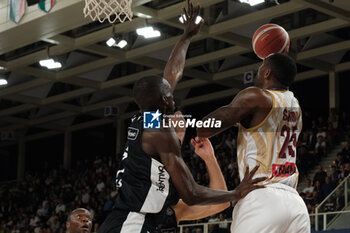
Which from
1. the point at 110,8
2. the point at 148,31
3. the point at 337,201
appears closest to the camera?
the point at 110,8

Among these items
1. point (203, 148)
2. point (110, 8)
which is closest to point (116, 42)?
point (110, 8)

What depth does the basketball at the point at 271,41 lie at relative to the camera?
5477 millimetres

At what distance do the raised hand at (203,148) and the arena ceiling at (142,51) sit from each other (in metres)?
9.67

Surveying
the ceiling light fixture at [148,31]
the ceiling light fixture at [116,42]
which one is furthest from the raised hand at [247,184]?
the ceiling light fixture at [148,31]

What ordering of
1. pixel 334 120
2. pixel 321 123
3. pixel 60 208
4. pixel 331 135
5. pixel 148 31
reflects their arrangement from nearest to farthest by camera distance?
1. pixel 148 31
2. pixel 331 135
3. pixel 321 123
4. pixel 334 120
5. pixel 60 208

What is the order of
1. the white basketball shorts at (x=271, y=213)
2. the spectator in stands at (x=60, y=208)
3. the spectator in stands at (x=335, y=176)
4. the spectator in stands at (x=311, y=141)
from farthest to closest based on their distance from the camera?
the spectator in stands at (x=60, y=208)
the spectator in stands at (x=311, y=141)
the spectator in stands at (x=335, y=176)
the white basketball shorts at (x=271, y=213)

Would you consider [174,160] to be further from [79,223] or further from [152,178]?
[79,223]

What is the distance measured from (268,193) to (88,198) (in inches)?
737

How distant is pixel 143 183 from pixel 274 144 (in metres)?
0.95

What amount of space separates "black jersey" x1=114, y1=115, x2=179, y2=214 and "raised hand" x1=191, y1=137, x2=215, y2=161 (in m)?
0.48

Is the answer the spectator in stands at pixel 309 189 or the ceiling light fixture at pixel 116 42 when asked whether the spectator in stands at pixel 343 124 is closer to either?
the spectator in stands at pixel 309 189

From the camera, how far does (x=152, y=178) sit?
14.9ft

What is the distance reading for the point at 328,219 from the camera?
12.6 m

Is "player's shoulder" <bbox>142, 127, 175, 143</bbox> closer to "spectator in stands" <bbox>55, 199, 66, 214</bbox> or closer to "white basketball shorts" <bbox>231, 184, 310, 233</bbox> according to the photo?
"white basketball shorts" <bbox>231, 184, 310, 233</bbox>
